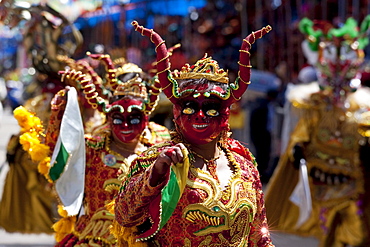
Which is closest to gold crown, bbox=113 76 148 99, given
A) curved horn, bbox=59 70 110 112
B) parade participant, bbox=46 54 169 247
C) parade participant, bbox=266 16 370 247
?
parade participant, bbox=46 54 169 247

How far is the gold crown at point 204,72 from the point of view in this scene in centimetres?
335

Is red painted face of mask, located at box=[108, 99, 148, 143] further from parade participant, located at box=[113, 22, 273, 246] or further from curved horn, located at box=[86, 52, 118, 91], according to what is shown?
parade participant, located at box=[113, 22, 273, 246]

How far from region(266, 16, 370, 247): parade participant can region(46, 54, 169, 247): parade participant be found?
9.41ft

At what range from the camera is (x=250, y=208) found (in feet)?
10.9

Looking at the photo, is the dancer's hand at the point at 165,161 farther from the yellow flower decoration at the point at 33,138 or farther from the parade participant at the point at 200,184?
the yellow flower decoration at the point at 33,138

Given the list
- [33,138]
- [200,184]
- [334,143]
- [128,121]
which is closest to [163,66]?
[200,184]

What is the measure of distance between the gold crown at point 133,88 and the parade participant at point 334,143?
2.88m

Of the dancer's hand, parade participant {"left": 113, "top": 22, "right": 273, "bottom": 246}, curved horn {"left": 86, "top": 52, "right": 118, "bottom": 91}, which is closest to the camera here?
the dancer's hand

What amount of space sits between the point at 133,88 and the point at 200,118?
1.42 m

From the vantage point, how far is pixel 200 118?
10.7 ft

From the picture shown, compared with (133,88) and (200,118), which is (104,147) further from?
(200,118)

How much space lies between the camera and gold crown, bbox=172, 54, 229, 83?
11.0 feet

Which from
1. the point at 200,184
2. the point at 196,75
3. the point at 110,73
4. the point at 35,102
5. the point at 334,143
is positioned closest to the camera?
the point at 200,184

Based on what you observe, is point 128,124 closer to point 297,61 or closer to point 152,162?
point 152,162
